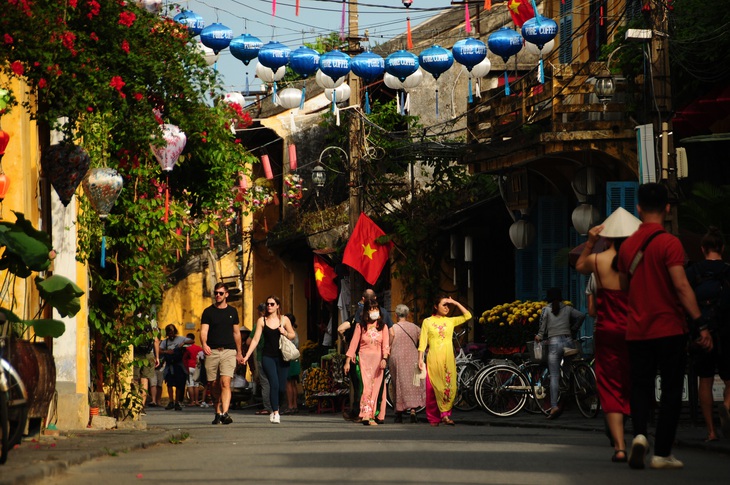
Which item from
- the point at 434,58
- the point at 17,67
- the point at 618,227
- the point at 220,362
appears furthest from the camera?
the point at 434,58

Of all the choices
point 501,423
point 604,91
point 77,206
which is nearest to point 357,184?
point 604,91

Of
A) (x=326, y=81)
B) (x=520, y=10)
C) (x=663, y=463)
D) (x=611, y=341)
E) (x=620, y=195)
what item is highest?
(x=520, y=10)

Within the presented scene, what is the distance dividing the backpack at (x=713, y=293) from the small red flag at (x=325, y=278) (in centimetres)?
2187

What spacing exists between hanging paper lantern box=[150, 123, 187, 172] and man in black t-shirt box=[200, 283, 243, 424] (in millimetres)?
2212

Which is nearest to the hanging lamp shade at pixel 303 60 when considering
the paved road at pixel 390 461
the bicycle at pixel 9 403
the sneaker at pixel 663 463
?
the paved road at pixel 390 461

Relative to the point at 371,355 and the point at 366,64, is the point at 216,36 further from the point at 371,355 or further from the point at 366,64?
the point at 371,355

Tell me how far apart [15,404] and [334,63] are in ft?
42.1

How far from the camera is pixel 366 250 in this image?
2852cm

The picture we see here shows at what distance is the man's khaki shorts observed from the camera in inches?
755

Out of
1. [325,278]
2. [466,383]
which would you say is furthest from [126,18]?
[325,278]

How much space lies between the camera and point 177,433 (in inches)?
630

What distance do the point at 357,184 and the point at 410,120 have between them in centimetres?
575

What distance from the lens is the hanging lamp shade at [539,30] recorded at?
20688mm

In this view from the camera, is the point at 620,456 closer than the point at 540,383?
Yes
